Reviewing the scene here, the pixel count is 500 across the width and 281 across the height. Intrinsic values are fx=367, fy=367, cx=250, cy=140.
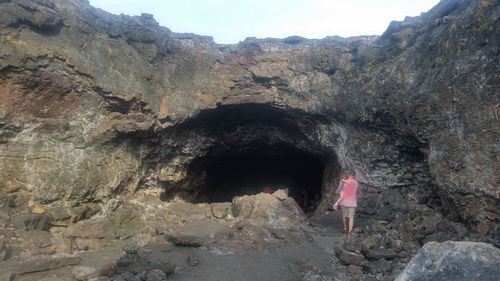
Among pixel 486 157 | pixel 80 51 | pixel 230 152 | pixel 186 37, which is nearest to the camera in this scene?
pixel 486 157

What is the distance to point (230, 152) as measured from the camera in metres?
16.0

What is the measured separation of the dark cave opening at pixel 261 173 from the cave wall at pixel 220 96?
3.13 m

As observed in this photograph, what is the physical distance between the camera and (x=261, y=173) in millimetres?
20578

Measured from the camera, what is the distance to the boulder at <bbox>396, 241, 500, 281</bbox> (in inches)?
143

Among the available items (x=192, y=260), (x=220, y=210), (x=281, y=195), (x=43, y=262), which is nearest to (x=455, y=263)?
(x=192, y=260)

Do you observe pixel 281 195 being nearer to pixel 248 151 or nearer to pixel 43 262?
pixel 248 151

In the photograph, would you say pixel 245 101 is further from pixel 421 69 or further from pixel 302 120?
pixel 421 69

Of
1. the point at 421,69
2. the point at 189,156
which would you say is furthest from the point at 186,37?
the point at 421,69

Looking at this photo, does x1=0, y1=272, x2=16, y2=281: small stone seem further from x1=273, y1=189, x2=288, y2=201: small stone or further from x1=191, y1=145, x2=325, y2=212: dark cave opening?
x1=191, y1=145, x2=325, y2=212: dark cave opening

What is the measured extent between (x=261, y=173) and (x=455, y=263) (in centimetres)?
1688

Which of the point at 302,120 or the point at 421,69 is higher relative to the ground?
the point at 421,69

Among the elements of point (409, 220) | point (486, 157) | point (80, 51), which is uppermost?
point (80, 51)

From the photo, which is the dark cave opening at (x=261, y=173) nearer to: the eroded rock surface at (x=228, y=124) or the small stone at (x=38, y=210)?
the eroded rock surface at (x=228, y=124)

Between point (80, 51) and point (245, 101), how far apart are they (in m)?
5.17
